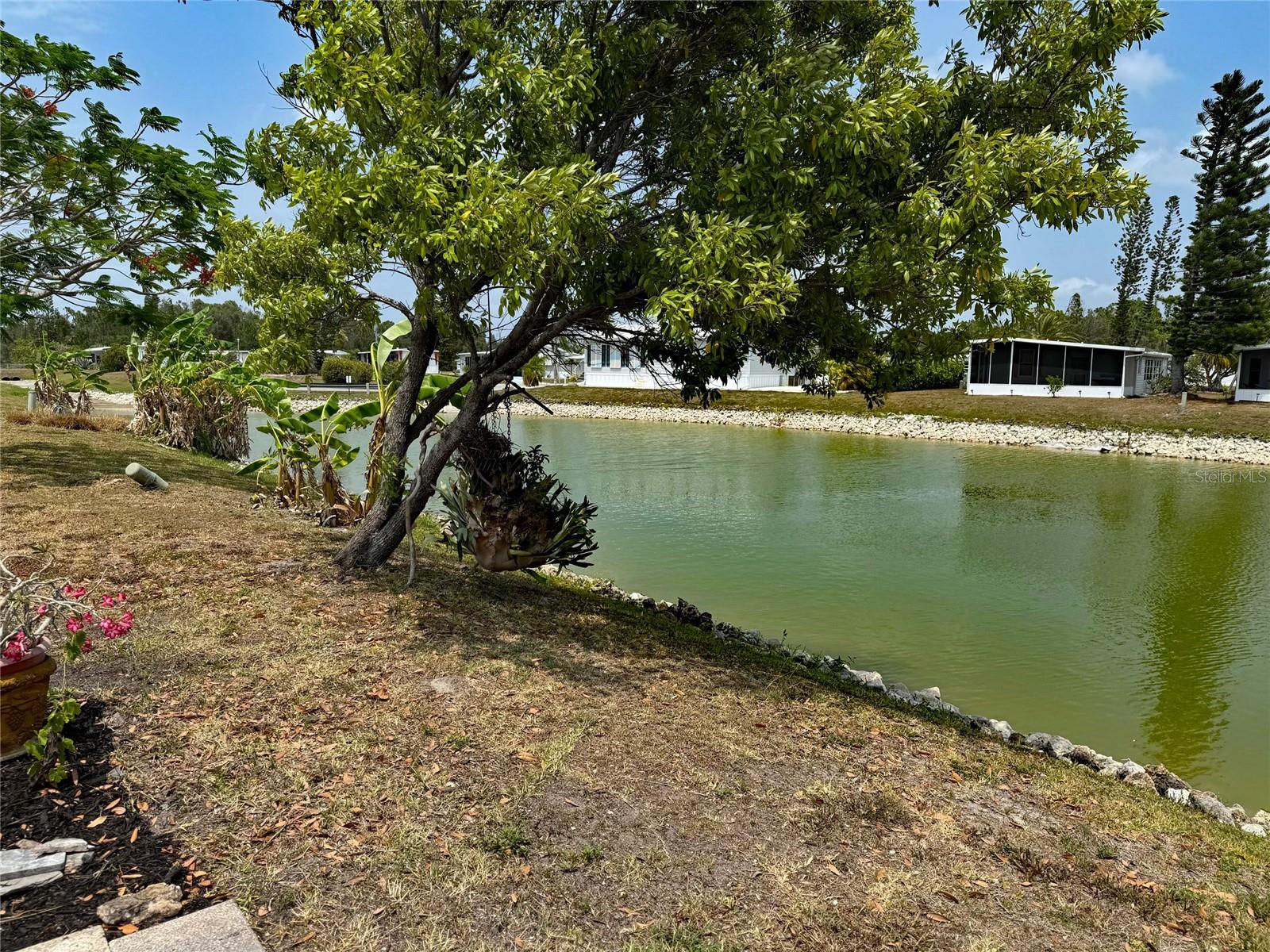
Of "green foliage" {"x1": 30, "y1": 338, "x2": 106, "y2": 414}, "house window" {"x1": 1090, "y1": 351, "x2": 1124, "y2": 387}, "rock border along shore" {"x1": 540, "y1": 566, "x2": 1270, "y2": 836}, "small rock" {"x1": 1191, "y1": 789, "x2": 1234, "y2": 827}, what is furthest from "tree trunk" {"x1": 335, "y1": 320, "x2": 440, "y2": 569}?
"house window" {"x1": 1090, "y1": 351, "x2": 1124, "y2": 387}

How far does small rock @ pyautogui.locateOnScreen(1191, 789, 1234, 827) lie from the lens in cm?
542

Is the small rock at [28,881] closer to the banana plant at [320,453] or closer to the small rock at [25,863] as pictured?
the small rock at [25,863]

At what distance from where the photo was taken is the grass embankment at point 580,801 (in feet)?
10.4

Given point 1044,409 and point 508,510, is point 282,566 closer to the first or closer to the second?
point 508,510

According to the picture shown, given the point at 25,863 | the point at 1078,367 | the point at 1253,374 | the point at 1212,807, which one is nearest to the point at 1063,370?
the point at 1078,367

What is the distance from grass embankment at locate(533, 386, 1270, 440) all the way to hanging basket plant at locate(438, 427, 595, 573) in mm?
21403

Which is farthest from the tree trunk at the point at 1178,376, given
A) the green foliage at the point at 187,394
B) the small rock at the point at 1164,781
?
the green foliage at the point at 187,394

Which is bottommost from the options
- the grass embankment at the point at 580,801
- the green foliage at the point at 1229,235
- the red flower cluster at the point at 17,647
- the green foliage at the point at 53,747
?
the grass embankment at the point at 580,801

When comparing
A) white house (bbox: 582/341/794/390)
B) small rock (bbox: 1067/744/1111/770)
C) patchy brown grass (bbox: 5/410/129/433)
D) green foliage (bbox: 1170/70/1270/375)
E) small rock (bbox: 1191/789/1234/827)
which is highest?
green foliage (bbox: 1170/70/1270/375)

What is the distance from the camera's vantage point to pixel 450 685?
16.5ft

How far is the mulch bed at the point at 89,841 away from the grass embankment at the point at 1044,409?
25.9m

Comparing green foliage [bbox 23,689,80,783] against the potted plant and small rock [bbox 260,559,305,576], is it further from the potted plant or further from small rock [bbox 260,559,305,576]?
small rock [bbox 260,559,305,576]

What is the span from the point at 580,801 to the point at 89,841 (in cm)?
204

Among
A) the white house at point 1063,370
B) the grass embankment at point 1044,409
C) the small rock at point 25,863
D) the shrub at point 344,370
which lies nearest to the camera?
the small rock at point 25,863
